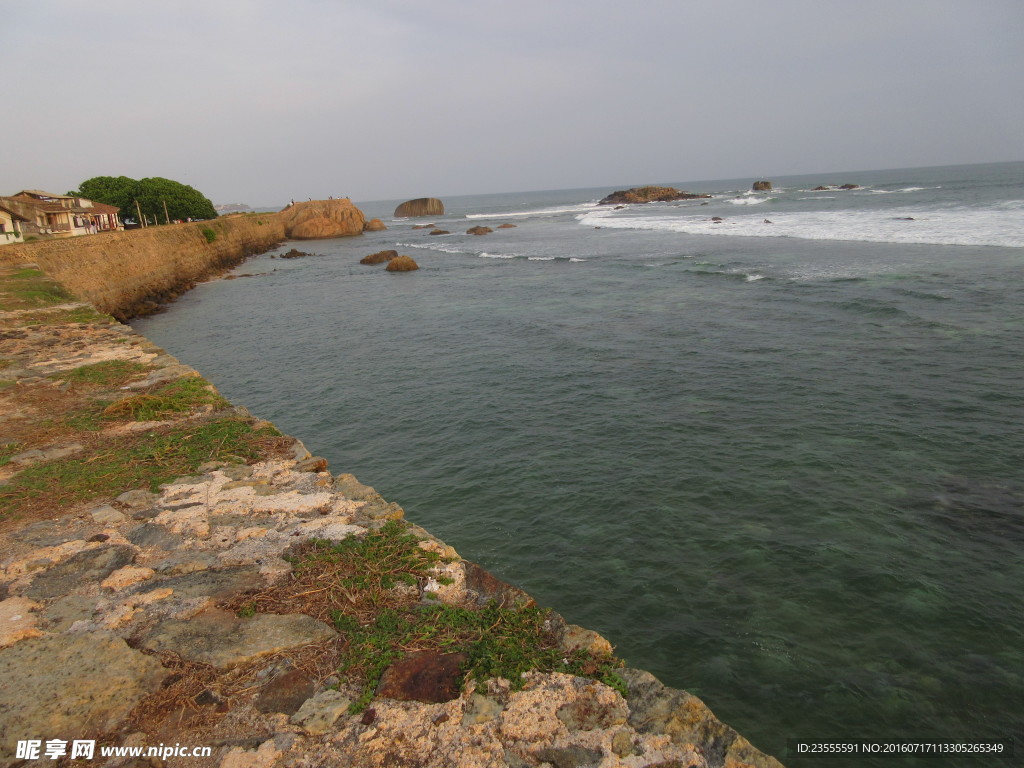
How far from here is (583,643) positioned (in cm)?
459

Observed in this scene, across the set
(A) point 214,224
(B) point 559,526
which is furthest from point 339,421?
(A) point 214,224

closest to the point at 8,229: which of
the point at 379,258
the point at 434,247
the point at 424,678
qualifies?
the point at 379,258

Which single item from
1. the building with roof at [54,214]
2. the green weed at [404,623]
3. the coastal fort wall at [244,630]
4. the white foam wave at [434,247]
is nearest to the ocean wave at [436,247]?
the white foam wave at [434,247]

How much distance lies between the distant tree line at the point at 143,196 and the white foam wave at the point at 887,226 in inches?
1904

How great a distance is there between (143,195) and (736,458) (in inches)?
2757

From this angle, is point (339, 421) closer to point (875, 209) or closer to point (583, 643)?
point (583, 643)

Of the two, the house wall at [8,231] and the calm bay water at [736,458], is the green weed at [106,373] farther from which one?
the house wall at [8,231]

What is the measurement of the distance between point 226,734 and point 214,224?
197ft

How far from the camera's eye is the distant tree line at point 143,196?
200 feet

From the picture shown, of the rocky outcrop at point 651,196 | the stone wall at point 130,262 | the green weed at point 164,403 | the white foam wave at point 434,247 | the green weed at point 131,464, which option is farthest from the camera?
the rocky outcrop at point 651,196

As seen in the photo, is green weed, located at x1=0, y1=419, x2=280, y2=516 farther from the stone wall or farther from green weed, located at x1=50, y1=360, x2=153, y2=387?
the stone wall

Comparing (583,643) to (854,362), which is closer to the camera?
(583,643)

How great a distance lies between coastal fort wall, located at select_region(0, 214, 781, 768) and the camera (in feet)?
12.2

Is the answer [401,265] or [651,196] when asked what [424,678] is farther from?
[651,196]
